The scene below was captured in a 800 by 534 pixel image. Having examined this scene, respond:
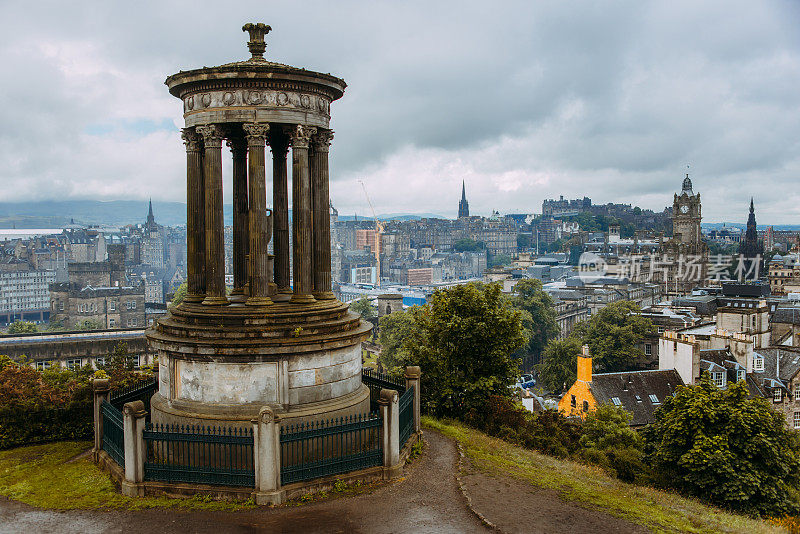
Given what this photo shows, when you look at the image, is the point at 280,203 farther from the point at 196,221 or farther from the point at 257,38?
the point at 257,38

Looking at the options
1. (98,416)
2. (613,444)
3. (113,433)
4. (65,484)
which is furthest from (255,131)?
(613,444)

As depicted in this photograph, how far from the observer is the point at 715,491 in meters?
23.5

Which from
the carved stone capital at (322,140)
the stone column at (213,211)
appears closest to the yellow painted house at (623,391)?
the carved stone capital at (322,140)

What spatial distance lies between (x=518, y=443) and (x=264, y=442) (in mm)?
11776

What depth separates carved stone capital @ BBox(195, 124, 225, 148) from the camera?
2030 cm

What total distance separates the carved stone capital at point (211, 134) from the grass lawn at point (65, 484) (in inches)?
393

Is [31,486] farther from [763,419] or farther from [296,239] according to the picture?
[763,419]

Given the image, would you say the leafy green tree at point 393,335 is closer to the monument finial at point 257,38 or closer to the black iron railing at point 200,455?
the monument finial at point 257,38

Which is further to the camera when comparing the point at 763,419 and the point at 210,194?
the point at 763,419

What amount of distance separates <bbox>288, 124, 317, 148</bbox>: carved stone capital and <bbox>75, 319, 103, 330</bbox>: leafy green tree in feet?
398

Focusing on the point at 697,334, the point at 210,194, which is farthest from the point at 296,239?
the point at 697,334

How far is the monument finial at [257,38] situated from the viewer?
2166cm

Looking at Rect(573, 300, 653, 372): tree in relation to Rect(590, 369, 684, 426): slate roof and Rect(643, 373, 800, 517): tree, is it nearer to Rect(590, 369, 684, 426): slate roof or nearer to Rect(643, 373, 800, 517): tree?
Rect(590, 369, 684, 426): slate roof

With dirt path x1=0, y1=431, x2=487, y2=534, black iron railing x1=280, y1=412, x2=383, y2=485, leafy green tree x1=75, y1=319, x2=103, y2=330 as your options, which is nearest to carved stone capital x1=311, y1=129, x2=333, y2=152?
black iron railing x1=280, y1=412, x2=383, y2=485
